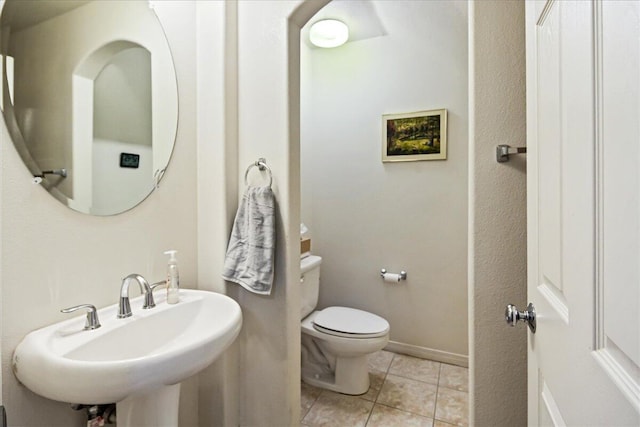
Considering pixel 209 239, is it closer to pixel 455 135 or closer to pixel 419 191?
pixel 419 191

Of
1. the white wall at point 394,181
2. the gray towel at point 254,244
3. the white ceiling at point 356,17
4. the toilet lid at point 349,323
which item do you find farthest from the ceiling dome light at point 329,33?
the toilet lid at point 349,323

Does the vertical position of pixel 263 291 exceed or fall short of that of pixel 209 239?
it falls short

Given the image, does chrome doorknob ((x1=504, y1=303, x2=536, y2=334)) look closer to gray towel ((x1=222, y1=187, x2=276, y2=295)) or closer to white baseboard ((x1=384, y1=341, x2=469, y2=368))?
gray towel ((x1=222, y1=187, x2=276, y2=295))

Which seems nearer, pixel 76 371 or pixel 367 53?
pixel 76 371

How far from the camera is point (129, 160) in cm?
119

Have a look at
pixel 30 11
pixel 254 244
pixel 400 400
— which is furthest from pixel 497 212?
pixel 30 11

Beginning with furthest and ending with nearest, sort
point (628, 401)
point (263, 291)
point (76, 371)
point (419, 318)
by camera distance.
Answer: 1. point (419, 318)
2. point (263, 291)
3. point (76, 371)
4. point (628, 401)

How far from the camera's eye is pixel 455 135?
2.15 metres

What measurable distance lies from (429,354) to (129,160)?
229 cm

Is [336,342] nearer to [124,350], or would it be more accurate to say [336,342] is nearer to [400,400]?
[400,400]

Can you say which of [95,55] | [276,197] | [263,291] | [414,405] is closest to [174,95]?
[95,55]

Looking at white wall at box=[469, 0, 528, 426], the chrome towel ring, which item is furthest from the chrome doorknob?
the chrome towel ring

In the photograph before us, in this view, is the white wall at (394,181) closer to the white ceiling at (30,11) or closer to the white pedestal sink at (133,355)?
the white pedestal sink at (133,355)

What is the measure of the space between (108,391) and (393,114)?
2.24 meters
